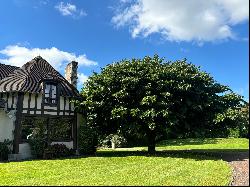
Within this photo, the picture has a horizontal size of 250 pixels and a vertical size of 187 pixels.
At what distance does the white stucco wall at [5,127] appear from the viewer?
76.3 feet

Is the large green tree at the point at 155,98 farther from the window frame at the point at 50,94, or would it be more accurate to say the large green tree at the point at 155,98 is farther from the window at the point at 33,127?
the window at the point at 33,127

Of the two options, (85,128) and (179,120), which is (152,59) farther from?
(85,128)

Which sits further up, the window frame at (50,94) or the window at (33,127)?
the window frame at (50,94)

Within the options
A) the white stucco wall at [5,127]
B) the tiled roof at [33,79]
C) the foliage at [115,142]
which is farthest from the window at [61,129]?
the foliage at [115,142]

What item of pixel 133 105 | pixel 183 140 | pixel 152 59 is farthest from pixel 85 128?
pixel 183 140

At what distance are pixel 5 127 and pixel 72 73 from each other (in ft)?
26.0

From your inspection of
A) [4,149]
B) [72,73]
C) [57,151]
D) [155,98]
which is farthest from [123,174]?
[72,73]

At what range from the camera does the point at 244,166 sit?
16781 mm

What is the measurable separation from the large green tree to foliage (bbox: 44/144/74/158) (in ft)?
9.57

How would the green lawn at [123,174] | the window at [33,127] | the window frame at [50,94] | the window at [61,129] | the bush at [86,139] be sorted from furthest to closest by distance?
the bush at [86,139] < the window at [61,129] < the window frame at [50,94] < the window at [33,127] < the green lawn at [123,174]

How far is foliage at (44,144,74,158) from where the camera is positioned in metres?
23.3

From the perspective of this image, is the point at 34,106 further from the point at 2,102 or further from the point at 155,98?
the point at 155,98

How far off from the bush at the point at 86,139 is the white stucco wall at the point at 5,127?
4.93 metres

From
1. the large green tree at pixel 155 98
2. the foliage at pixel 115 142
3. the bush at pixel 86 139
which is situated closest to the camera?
the large green tree at pixel 155 98
